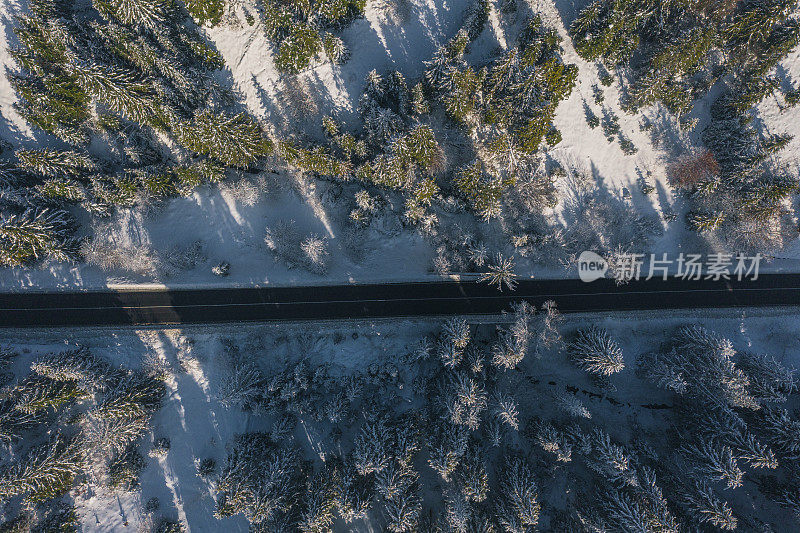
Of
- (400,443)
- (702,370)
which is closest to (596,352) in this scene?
(702,370)

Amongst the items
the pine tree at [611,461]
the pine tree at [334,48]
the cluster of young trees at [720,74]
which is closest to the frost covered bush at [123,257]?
the pine tree at [334,48]

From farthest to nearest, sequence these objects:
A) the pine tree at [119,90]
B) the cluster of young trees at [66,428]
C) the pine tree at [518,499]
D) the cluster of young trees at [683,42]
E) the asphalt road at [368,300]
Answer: the asphalt road at [368,300] → the cluster of young trees at [66,428] → the cluster of young trees at [683,42] → the pine tree at [119,90] → the pine tree at [518,499]

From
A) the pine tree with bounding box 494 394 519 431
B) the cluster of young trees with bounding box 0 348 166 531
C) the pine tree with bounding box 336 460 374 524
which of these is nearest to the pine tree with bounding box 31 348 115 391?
the cluster of young trees with bounding box 0 348 166 531

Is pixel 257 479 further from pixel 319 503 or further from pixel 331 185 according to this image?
pixel 331 185

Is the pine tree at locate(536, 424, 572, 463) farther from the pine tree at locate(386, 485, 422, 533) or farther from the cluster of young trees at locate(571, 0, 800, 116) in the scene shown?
the cluster of young trees at locate(571, 0, 800, 116)

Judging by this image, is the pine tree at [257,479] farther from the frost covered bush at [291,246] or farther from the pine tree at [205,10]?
the pine tree at [205,10]

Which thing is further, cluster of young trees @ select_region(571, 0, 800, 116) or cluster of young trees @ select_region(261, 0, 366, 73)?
cluster of young trees @ select_region(261, 0, 366, 73)

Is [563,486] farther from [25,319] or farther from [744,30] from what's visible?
[25,319]
